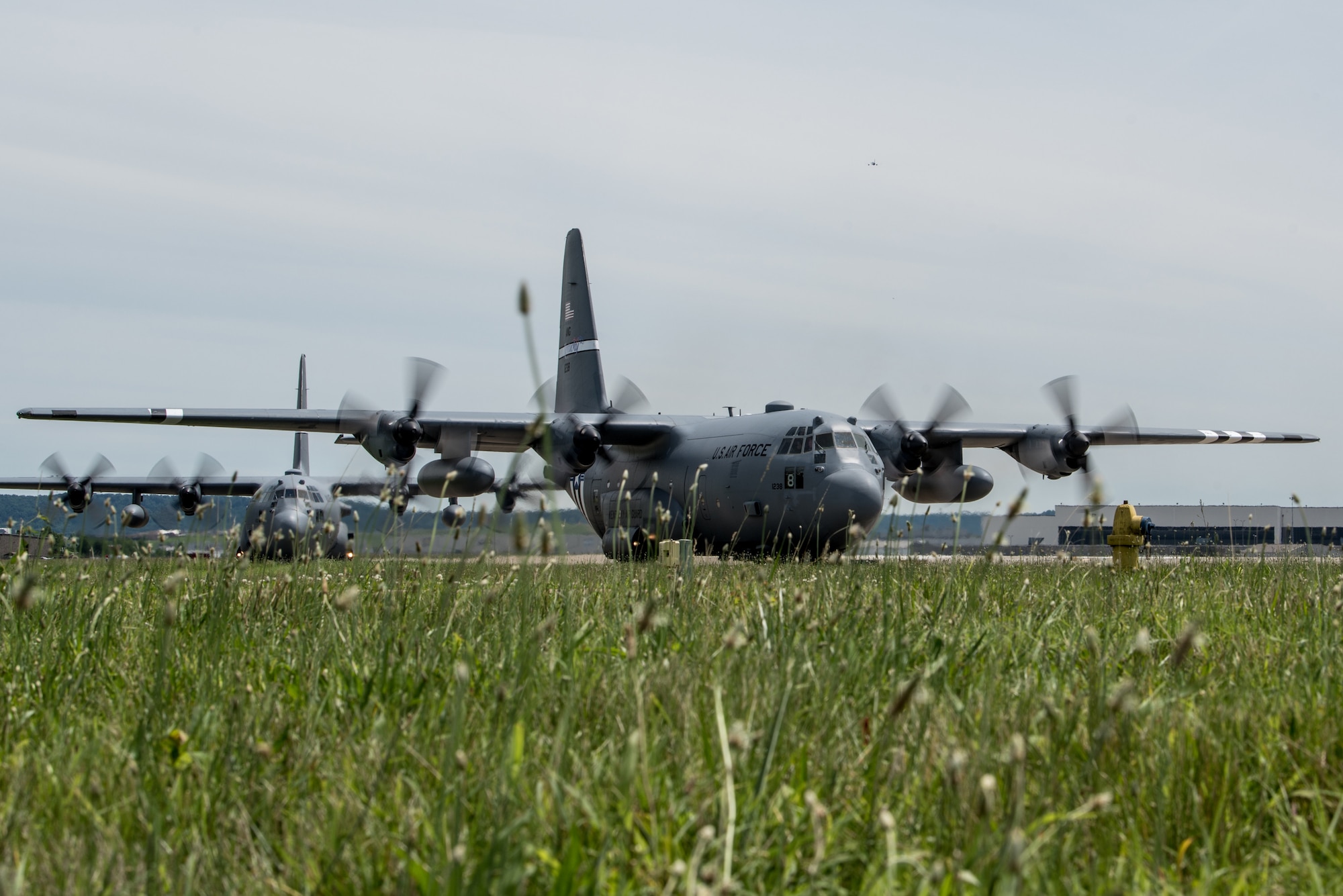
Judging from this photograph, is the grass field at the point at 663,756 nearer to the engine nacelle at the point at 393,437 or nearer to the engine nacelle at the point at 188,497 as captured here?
the engine nacelle at the point at 393,437

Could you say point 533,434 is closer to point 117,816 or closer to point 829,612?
point 117,816

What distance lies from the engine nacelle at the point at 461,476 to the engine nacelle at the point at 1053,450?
13.3m

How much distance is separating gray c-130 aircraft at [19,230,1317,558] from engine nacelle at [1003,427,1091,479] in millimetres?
36

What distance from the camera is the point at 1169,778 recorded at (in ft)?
9.67

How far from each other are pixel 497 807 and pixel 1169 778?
1.84m

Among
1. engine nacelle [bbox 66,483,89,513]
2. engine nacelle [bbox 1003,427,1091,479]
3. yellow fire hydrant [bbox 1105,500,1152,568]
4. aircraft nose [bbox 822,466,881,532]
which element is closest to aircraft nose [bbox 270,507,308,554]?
aircraft nose [bbox 822,466,881,532]

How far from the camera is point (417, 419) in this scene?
23.0 meters

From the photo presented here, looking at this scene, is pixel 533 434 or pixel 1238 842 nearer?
pixel 533 434

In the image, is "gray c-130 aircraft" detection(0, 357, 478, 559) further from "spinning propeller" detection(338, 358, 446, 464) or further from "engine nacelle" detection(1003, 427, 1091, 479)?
"engine nacelle" detection(1003, 427, 1091, 479)

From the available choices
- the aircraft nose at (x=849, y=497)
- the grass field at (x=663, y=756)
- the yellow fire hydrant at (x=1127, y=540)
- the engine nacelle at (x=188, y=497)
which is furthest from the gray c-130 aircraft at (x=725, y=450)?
the grass field at (x=663, y=756)

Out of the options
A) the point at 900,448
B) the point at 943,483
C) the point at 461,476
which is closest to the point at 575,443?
the point at 461,476

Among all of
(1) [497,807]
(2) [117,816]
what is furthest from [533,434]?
(2) [117,816]

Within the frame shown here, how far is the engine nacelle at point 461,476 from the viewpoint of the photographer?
21.8 metres

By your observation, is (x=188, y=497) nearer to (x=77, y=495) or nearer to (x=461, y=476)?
(x=77, y=495)
